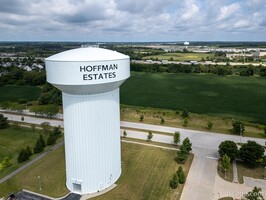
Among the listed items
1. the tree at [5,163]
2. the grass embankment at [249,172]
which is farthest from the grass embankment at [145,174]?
the tree at [5,163]

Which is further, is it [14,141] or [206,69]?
[206,69]

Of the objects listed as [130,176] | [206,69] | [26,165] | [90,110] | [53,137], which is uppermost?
[90,110]

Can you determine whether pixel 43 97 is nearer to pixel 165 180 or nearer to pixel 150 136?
pixel 150 136

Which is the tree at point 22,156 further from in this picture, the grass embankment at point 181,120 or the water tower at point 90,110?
the grass embankment at point 181,120

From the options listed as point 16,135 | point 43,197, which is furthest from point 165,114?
point 43,197

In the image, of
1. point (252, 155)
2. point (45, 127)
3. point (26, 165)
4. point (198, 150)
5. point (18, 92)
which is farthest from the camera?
point (18, 92)

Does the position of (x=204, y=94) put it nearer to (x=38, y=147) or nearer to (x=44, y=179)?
(x=38, y=147)

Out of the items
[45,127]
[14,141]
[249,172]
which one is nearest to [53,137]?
[45,127]
